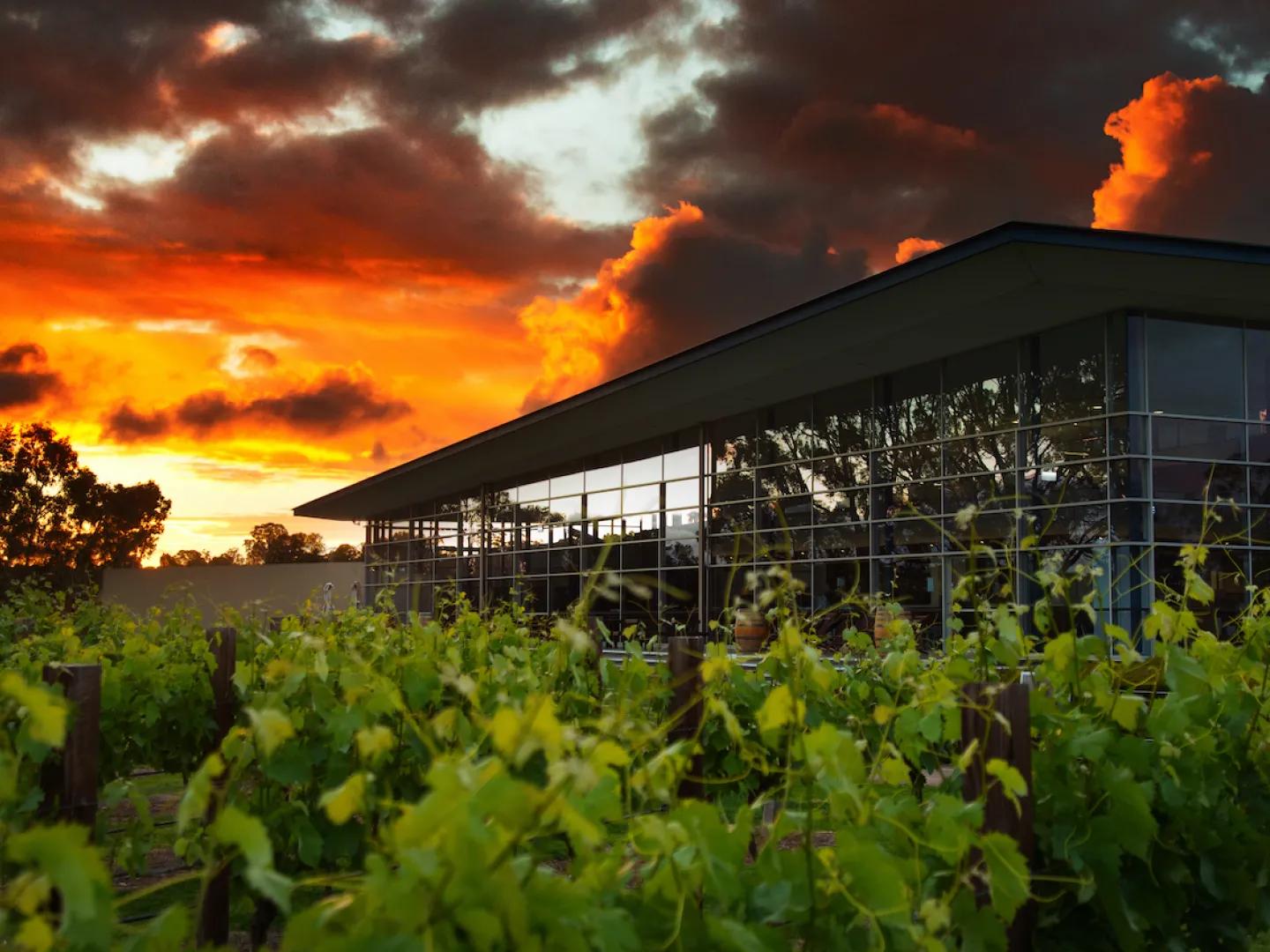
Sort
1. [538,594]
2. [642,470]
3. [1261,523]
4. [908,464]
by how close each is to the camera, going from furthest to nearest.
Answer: [538,594], [642,470], [908,464], [1261,523]

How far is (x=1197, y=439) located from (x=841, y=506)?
5.19m

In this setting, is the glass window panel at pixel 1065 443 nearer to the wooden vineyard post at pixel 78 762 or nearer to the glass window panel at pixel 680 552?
the glass window panel at pixel 680 552

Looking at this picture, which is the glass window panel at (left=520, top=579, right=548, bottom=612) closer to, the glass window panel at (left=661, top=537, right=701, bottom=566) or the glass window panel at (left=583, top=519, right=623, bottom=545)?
the glass window panel at (left=583, top=519, right=623, bottom=545)

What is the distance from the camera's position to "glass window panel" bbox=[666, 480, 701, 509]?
20.7 m

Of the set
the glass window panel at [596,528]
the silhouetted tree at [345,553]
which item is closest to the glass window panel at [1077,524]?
the glass window panel at [596,528]

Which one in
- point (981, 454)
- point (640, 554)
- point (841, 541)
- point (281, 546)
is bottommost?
point (640, 554)

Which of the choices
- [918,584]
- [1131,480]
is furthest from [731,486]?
[1131,480]

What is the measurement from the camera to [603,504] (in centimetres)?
2338

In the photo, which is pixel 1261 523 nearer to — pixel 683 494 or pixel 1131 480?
pixel 1131 480

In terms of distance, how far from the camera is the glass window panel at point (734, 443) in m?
19.6

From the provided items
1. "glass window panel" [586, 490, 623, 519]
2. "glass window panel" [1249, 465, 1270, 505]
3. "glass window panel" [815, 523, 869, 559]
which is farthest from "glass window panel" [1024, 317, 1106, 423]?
"glass window panel" [586, 490, 623, 519]

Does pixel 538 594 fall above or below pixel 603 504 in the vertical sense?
below

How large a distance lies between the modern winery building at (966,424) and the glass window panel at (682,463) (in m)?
0.04

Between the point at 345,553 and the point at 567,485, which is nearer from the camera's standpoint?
the point at 567,485
